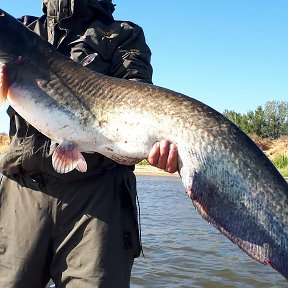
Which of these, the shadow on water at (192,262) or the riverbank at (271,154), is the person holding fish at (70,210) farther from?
the riverbank at (271,154)

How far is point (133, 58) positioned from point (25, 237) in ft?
4.47

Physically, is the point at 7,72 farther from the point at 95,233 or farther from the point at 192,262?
the point at 192,262

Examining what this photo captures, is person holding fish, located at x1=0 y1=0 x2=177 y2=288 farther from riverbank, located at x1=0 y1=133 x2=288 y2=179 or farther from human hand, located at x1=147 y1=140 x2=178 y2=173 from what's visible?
riverbank, located at x1=0 y1=133 x2=288 y2=179

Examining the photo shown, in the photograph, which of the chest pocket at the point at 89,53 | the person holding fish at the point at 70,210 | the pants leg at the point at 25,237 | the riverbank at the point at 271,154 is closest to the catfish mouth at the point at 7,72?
the person holding fish at the point at 70,210

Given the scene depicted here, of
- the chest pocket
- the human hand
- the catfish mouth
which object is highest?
the chest pocket

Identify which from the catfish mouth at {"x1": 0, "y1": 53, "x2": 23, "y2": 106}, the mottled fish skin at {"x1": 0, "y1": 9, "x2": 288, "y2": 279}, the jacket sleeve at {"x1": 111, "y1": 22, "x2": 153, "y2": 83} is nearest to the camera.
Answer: the mottled fish skin at {"x1": 0, "y1": 9, "x2": 288, "y2": 279}

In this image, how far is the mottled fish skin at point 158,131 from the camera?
261 centimetres

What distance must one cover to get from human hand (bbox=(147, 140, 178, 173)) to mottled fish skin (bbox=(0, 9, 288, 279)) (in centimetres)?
3

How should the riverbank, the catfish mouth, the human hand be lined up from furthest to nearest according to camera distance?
the riverbank < the catfish mouth < the human hand

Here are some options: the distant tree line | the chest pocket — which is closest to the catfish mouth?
the chest pocket

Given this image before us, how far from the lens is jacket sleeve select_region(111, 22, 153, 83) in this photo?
3.43m

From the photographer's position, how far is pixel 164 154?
2.81 m

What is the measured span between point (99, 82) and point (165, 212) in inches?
429

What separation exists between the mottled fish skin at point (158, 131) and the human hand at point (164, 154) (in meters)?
0.03
